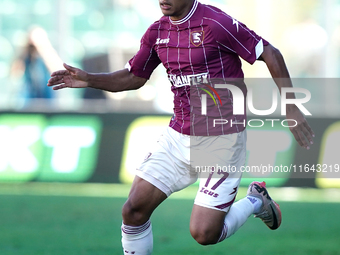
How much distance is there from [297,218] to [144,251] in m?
2.99

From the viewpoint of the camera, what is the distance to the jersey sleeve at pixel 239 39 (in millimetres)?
3812

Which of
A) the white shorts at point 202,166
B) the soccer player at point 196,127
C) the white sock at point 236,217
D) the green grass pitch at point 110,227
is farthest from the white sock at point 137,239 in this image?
the green grass pitch at point 110,227

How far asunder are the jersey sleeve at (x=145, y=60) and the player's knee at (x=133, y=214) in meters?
1.04

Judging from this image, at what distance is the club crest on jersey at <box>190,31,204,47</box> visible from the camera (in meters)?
3.87

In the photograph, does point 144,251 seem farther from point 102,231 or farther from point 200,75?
point 102,231

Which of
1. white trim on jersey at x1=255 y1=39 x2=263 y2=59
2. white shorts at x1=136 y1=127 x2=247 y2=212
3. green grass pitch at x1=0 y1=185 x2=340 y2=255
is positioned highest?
white trim on jersey at x1=255 y1=39 x2=263 y2=59

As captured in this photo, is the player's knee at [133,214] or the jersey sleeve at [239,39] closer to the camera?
the jersey sleeve at [239,39]

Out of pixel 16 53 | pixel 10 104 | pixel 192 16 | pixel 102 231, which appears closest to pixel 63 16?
pixel 16 53

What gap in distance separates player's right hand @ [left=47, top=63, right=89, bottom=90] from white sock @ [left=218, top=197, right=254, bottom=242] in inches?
55.4

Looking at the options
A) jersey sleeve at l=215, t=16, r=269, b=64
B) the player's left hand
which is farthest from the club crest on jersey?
the player's left hand

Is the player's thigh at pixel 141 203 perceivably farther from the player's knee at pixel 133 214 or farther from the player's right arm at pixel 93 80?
the player's right arm at pixel 93 80

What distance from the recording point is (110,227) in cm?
596

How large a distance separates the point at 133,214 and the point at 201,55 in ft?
3.85

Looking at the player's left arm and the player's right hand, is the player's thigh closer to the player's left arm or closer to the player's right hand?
the player's right hand
